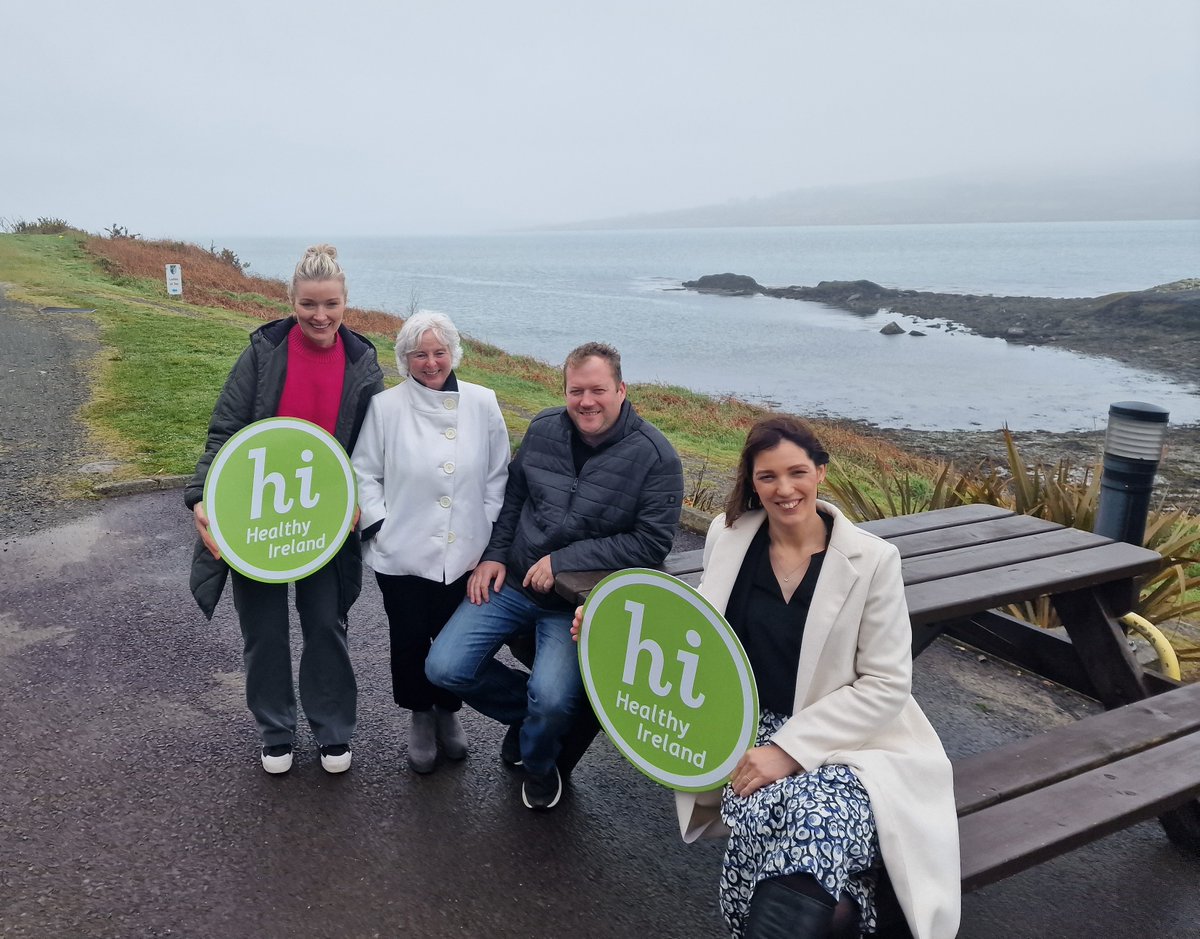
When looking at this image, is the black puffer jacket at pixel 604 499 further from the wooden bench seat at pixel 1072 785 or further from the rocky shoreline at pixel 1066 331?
the rocky shoreline at pixel 1066 331

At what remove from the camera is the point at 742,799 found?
2512mm

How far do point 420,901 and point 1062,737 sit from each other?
2053mm

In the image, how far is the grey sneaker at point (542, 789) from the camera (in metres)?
3.39

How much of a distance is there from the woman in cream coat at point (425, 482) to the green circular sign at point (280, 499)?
5.2 inches

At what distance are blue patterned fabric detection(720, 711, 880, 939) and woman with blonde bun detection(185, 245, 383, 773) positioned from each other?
5.64 feet

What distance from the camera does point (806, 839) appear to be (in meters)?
2.28

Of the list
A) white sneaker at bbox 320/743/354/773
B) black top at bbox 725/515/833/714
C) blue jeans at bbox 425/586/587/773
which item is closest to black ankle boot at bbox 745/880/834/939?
Result: black top at bbox 725/515/833/714

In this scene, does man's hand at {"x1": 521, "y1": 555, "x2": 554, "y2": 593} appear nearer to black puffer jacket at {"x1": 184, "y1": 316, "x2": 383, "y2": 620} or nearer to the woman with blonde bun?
the woman with blonde bun

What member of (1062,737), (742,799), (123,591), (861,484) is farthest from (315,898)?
(861,484)

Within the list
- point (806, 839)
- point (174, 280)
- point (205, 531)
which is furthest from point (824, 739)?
point (174, 280)

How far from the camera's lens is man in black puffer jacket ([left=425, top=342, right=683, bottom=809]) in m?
3.26

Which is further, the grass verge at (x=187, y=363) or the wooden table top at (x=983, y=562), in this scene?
the grass verge at (x=187, y=363)

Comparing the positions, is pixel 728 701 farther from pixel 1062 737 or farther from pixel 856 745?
pixel 1062 737

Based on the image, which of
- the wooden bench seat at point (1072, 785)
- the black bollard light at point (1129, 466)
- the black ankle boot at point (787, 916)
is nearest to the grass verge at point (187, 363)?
the black bollard light at point (1129, 466)
